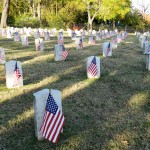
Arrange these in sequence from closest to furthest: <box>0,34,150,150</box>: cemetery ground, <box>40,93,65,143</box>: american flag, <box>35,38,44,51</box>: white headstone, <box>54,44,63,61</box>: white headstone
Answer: <box>40,93,65,143</box>: american flag → <box>0,34,150,150</box>: cemetery ground → <box>54,44,63,61</box>: white headstone → <box>35,38,44,51</box>: white headstone

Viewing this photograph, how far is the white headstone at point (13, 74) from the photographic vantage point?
8.77 m

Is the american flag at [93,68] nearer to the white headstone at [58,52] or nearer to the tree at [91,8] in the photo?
the white headstone at [58,52]

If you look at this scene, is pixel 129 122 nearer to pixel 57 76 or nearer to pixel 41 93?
pixel 41 93

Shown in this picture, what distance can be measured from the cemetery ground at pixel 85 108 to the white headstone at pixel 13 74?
23cm

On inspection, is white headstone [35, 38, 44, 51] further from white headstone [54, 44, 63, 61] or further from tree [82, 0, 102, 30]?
tree [82, 0, 102, 30]

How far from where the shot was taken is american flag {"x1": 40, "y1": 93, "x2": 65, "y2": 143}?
18.4 ft

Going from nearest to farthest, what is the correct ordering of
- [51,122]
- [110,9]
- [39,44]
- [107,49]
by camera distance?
[51,122] < [107,49] < [39,44] < [110,9]

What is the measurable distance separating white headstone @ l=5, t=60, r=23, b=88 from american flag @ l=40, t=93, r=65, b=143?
11.3ft

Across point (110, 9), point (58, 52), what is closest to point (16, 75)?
point (58, 52)

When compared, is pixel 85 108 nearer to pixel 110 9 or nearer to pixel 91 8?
pixel 110 9

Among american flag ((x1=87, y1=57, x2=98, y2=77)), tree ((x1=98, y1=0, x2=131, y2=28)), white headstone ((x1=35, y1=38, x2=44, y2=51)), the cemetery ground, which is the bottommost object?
the cemetery ground

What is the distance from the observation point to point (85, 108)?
7516 mm

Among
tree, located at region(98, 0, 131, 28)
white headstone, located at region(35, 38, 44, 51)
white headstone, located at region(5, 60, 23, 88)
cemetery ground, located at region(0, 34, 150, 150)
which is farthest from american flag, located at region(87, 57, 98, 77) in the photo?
tree, located at region(98, 0, 131, 28)

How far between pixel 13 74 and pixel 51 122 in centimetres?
360
